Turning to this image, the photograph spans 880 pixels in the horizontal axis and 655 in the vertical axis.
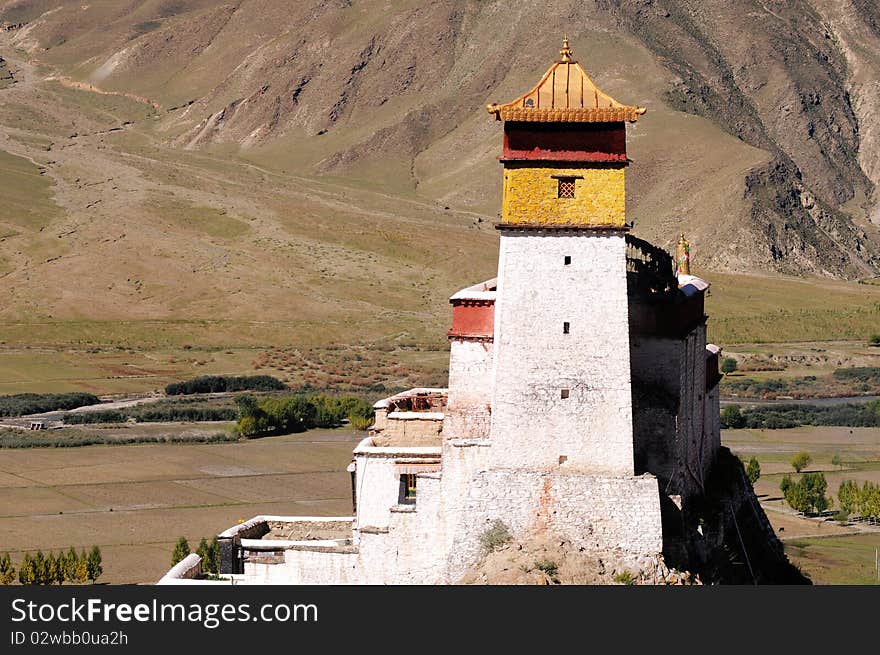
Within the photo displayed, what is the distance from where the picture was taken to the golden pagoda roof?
29.3 metres

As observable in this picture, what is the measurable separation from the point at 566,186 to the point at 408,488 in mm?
6937

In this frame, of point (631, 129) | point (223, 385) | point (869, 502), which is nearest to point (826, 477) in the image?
point (869, 502)

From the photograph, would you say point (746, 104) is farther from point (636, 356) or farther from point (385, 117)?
point (636, 356)

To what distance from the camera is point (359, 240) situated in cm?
12688

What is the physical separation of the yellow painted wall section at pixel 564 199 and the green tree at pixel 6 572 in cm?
1618

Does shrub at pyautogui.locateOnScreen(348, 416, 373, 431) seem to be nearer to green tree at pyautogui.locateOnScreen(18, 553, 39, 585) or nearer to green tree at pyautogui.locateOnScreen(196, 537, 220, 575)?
green tree at pyautogui.locateOnScreen(18, 553, 39, 585)

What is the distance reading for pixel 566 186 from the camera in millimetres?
29484

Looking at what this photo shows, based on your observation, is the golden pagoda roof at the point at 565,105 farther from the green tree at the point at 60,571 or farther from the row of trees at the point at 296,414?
the row of trees at the point at 296,414

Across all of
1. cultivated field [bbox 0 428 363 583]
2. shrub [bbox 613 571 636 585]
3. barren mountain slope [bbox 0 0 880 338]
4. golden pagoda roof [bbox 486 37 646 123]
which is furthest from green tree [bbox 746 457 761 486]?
barren mountain slope [bbox 0 0 880 338]

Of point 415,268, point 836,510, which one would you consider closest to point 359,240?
point 415,268

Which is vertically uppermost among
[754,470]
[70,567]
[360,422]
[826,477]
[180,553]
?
[360,422]

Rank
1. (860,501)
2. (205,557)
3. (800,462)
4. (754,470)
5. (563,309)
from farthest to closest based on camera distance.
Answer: (800,462) → (754,470) → (860,501) → (205,557) → (563,309)

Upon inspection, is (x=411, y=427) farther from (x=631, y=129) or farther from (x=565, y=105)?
(x=631, y=129)

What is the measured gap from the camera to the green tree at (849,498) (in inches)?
2060
